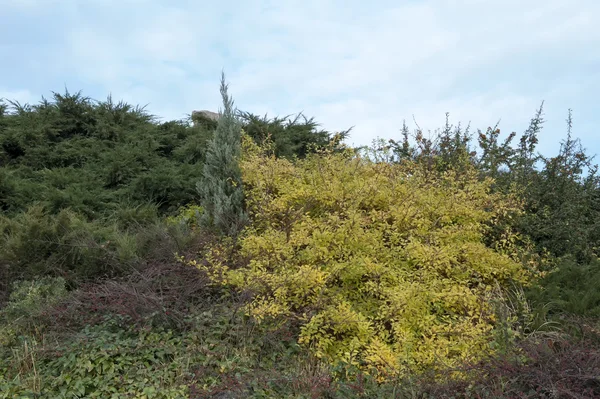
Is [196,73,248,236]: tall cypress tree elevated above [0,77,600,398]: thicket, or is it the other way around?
[196,73,248,236]: tall cypress tree

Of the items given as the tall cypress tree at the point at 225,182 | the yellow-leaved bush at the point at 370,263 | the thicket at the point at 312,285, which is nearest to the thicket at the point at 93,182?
the thicket at the point at 312,285

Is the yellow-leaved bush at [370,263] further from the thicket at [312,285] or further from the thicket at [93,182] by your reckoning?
the thicket at [93,182]

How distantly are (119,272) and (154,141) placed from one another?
4353mm

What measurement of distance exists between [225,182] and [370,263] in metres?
2.56

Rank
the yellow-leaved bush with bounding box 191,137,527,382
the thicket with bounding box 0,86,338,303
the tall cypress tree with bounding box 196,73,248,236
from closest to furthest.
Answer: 1. the yellow-leaved bush with bounding box 191,137,527,382
2. the thicket with bounding box 0,86,338,303
3. the tall cypress tree with bounding box 196,73,248,236

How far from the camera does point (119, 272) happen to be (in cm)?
538

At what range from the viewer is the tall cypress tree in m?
6.08

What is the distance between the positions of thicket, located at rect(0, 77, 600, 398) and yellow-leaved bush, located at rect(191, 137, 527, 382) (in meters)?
0.02

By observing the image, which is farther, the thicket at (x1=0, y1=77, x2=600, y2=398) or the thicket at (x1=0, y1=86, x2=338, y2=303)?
the thicket at (x1=0, y1=86, x2=338, y2=303)

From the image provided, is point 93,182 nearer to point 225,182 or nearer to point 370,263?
point 225,182

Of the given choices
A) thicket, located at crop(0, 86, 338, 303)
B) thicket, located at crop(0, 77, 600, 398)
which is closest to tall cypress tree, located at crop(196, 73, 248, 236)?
thicket, located at crop(0, 77, 600, 398)

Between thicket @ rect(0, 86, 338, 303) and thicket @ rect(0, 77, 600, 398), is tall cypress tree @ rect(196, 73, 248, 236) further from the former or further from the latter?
thicket @ rect(0, 86, 338, 303)

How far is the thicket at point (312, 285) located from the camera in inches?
143

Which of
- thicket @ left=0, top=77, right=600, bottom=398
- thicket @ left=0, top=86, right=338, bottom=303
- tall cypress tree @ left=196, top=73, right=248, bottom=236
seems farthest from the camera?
tall cypress tree @ left=196, top=73, right=248, bottom=236
